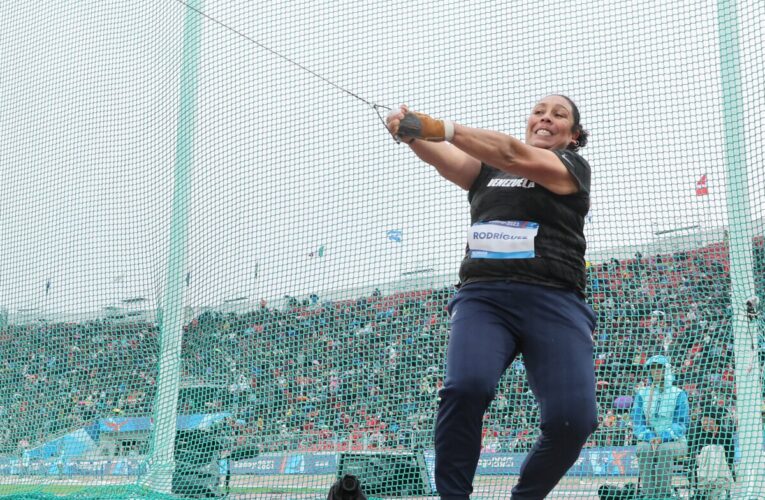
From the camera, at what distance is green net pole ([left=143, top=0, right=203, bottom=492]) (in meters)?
4.70

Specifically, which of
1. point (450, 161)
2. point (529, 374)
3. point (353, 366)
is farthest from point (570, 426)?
point (353, 366)

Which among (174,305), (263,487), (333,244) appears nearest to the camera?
(333,244)

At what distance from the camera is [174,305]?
4.82m

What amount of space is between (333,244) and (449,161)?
2493 millimetres

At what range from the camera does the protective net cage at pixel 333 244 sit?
13.1 feet

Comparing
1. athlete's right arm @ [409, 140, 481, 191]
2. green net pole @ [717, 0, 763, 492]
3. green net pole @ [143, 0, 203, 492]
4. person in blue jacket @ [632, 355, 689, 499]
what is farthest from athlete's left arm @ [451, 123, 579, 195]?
green net pole @ [143, 0, 203, 492]

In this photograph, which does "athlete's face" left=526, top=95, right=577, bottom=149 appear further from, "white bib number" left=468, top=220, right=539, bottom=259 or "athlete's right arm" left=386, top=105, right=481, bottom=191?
Result: "white bib number" left=468, top=220, right=539, bottom=259

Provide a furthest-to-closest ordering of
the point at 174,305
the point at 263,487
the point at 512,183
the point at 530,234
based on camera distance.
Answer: the point at 263,487, the point at 174,305, the point at 512,183, the point at 530,234

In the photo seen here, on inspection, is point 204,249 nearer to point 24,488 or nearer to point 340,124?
point 340,124

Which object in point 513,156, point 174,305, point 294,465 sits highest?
point 174,305

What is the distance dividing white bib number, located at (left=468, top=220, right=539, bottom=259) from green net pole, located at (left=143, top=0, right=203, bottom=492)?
10.0 ft

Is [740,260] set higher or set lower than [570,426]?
higher

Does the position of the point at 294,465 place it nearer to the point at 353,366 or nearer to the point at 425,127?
the point at 353,366

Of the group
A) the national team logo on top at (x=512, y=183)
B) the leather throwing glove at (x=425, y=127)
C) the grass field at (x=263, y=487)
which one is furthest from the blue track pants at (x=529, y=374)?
the grass field at (x=263, y=487)
